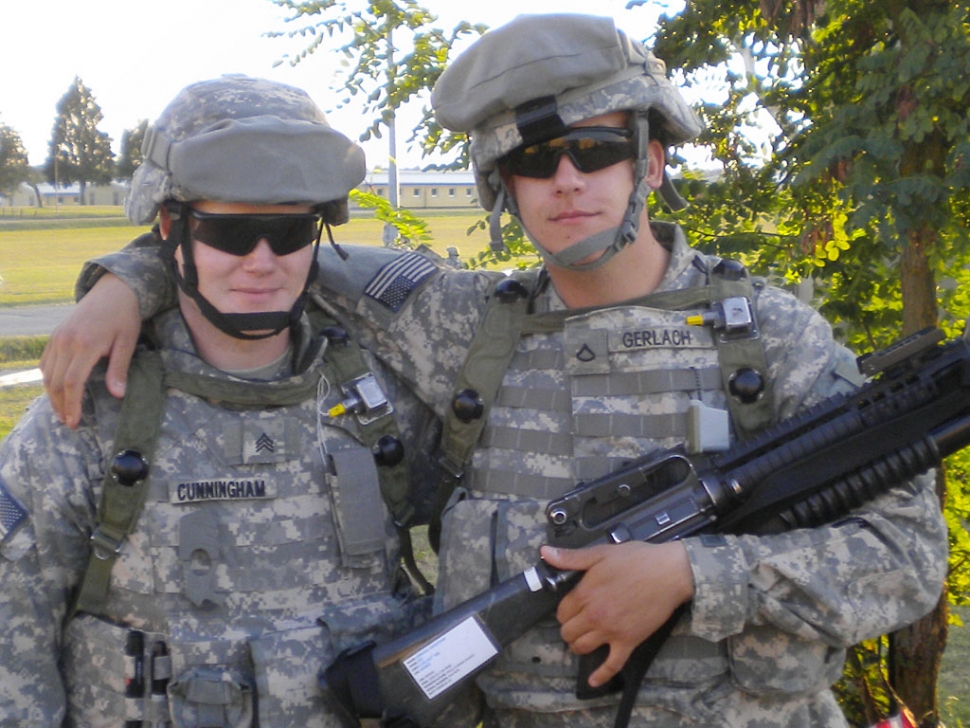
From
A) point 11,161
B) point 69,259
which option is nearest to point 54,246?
point 69,259

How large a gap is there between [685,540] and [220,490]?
1041 millimetres

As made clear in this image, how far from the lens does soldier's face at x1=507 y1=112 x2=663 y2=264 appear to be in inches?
93.4

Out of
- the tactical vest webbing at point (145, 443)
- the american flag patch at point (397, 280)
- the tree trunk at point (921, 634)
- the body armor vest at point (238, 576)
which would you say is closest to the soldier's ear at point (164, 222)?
the tactical vest webbing at point (145, 443)

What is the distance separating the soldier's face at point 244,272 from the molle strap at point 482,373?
0.47 meters

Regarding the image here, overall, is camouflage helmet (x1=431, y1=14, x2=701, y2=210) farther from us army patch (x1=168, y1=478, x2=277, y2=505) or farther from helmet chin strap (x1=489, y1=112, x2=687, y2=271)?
us army patch (x1=168, y1=478, x2=277, y2=505)

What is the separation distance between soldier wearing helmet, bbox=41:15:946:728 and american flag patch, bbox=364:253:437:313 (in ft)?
0.13

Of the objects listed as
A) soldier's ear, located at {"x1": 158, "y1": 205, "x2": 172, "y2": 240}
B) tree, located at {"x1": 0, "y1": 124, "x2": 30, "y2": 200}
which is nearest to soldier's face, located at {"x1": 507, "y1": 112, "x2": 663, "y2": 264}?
soldier's ear, located at {"x1": 158, "y1": 205, "x2": 172, "y2": 240}

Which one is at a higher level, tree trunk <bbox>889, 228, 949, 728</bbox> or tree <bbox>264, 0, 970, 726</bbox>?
tree <bbox>264, 0, 970, 726</bbox>

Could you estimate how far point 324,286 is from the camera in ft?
9.05

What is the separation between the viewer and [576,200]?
2371 millimetres

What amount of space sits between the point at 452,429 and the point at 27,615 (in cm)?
102

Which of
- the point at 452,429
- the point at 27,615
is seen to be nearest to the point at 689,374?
the point at 452,429

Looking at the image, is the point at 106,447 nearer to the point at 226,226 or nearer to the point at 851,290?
the point at 226,226

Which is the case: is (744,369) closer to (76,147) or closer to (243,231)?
(243,231)
